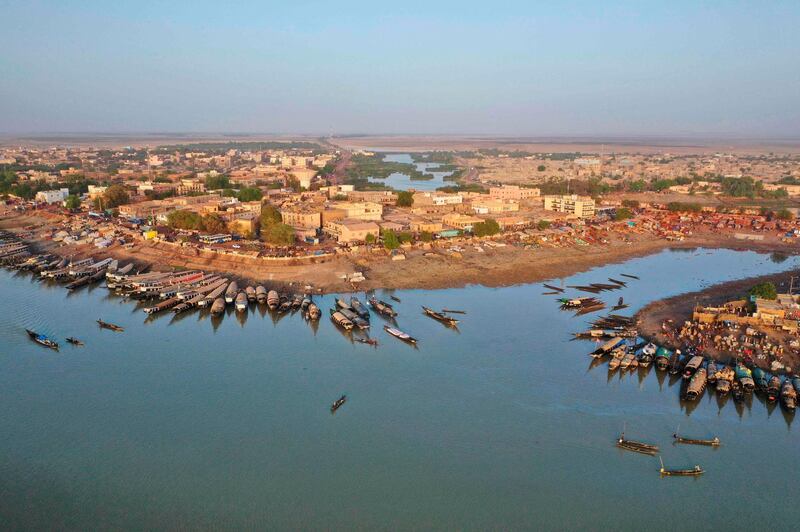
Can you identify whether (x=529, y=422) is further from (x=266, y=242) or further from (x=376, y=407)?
(x=266, y=242)

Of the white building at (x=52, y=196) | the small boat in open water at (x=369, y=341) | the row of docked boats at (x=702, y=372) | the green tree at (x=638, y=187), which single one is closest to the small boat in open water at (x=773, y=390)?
the row of docked boats at (x=702, y=372)

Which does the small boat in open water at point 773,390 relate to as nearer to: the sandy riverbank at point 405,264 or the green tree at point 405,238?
the sandy riverbank at point 405,264

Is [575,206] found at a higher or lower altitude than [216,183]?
lower

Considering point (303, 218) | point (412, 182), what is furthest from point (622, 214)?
point (412, 182)

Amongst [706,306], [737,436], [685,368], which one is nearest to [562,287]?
[706,306]

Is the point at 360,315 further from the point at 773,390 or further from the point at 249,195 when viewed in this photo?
the point at 249,195
